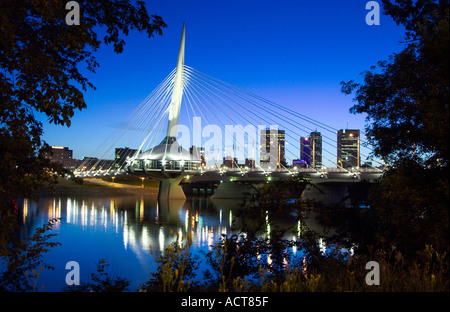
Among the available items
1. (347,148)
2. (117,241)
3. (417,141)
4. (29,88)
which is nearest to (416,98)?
(417,141)

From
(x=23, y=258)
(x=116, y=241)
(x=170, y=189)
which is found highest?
(x=23, y=258)

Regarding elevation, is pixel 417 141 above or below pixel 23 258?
above

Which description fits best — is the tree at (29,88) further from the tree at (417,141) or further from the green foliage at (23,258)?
the tree at (417,141)

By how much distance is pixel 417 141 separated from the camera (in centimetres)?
721

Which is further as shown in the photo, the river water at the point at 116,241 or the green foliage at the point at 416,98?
the river water at the point at 116,241

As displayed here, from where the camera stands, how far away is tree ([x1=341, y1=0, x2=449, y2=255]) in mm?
6402

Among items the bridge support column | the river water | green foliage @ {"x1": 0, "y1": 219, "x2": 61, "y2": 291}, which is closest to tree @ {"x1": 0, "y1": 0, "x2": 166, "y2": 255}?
green foliage @ {"x1": 0, "y1": 219, "x2": 61, "y2": 291}

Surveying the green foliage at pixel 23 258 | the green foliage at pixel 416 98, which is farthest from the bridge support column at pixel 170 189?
the green foliage at pixel 416 98

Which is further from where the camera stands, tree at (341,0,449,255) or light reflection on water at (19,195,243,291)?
light reflection on water at (19,195,243,291)

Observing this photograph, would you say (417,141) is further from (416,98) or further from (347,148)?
(347,148)

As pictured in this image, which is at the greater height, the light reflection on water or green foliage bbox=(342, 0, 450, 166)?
green foliage bbox=(342, 0, 450, 166)

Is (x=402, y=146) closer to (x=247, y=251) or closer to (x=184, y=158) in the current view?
(x=247, y=251)

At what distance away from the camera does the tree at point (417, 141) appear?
640 cm

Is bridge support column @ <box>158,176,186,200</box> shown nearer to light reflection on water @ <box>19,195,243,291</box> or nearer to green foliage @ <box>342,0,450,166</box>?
light reflection on water @ <box>19,195,243,291</box>
